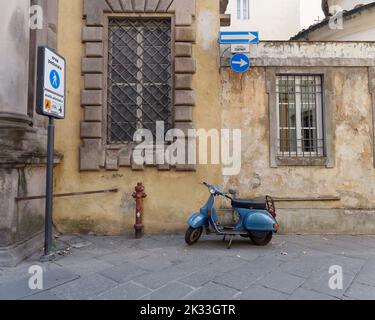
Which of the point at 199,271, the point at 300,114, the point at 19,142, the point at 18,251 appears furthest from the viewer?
the point at 300,114

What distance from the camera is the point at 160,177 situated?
5.62 metres

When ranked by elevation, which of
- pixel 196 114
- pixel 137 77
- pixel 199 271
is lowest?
pixel 199 271

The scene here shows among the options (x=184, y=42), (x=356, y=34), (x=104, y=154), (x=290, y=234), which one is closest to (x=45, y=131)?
(x=104, y=154)

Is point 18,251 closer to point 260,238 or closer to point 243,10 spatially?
point 260,238

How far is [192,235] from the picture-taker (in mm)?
4836

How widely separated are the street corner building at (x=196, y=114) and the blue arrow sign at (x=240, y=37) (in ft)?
0.65

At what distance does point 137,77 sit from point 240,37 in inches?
88.4

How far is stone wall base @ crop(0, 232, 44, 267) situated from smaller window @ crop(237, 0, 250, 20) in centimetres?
1989

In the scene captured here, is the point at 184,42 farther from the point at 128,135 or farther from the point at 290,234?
the point at 290,234

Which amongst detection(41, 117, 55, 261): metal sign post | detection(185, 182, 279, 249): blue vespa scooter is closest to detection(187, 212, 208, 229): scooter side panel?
detection(185, 182, 279, 249): blue vespa scooter

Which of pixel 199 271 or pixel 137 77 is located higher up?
pixel 137 77

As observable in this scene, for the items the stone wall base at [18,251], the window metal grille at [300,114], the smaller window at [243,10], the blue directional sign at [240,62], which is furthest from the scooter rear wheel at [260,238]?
the smaller window at [243,10]

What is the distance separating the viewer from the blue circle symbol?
403 cm

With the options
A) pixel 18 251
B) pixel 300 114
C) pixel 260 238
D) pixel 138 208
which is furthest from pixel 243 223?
pixel 18 251
